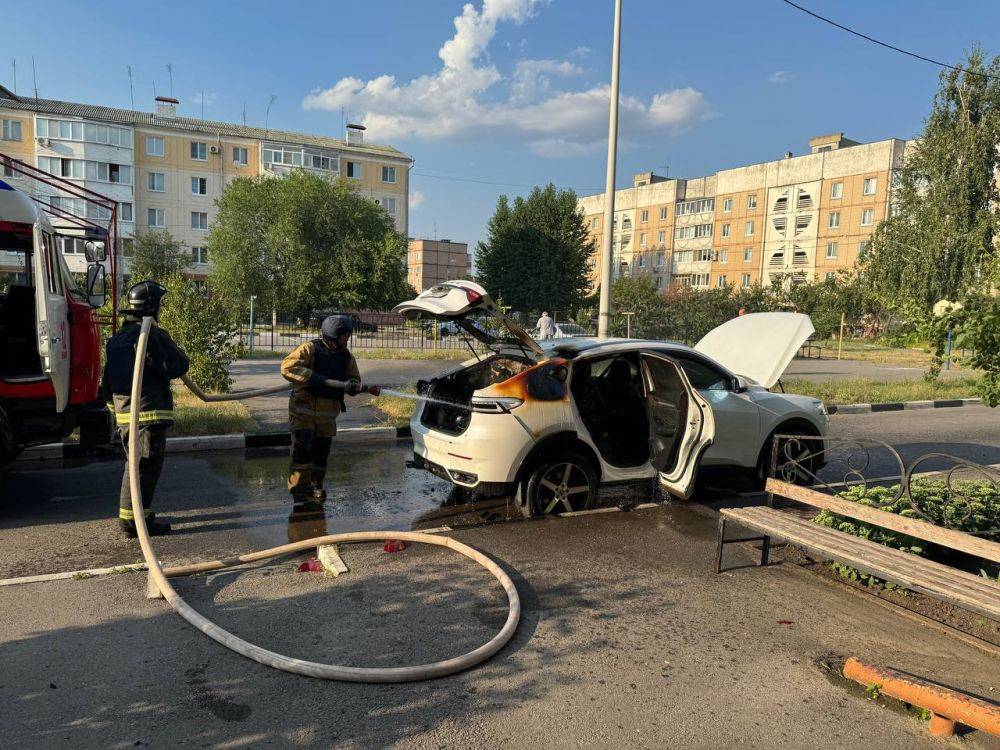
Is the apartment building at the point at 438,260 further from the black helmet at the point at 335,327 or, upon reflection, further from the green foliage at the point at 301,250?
the black helmet at the point at 335,327

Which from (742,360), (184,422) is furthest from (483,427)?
(184,422)

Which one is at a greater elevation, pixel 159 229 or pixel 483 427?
pixel 159 229

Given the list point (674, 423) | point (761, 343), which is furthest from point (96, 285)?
point (761, 343)

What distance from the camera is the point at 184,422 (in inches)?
354

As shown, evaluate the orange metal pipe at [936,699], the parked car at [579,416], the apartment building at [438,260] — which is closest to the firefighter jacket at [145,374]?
the parked car at [579,416]

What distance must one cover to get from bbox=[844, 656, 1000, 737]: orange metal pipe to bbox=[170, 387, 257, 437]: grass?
7.72 meters

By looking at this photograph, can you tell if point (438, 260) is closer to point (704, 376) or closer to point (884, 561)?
point (704, 376)

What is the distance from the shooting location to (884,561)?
4.05 m

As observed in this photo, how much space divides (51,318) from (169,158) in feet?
187

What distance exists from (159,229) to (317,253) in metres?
19.5

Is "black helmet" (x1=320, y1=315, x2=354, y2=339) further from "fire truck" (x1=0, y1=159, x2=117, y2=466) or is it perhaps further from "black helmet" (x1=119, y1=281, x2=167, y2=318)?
"fire truck" (x1=0, y1=159, x2=117, y2=466)

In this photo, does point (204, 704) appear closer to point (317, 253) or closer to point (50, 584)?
point (50, 584)

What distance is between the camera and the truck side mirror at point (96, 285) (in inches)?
267

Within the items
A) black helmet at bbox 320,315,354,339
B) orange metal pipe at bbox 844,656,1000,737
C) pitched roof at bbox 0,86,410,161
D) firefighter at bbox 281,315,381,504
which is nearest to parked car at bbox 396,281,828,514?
black helmet at bbox 320,315,354,339
